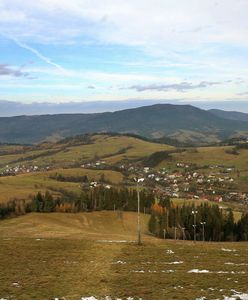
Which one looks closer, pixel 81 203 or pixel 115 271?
pixel 115 271

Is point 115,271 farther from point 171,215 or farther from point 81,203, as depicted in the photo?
point 81,203

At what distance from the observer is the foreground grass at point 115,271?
2881cm

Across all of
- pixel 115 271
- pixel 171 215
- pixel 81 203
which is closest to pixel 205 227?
pixel 171 215

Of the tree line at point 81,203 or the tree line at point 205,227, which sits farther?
the tree line at point 81,203

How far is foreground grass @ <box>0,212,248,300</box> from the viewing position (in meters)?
28.8

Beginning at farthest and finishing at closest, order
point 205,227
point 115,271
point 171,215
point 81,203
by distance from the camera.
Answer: point 81,203 → point 171,215 → point 205,227 → point 115,271

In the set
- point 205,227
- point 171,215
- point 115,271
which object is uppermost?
point 115,271

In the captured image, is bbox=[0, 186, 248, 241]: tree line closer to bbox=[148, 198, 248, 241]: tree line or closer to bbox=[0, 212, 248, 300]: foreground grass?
bbox=[148, 198, 248, 241]: tree line

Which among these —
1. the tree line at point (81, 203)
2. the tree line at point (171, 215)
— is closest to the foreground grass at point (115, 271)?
the tree line at point (171, 215)

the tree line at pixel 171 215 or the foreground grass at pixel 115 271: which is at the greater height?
the foreground grass at pixel 115 271

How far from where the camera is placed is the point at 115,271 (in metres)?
35.5

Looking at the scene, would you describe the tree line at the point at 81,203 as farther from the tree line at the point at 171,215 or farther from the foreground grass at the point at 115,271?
the foreground grass at the point at 115,271

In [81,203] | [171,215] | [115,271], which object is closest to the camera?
[115,271]

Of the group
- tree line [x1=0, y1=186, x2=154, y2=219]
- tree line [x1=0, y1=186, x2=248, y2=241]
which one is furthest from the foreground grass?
tree line [x1=0, y1=186, x2=154, y2=219]
